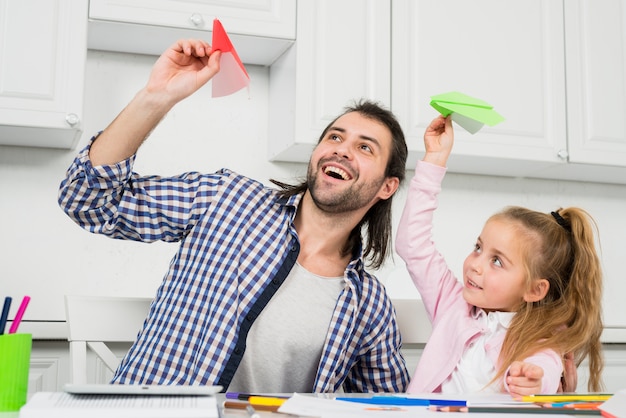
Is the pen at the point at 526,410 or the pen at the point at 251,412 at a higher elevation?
the pen at the point at 251,412

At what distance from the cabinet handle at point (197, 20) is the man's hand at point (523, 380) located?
1320 millimetres

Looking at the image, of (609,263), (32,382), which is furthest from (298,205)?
(609,263)

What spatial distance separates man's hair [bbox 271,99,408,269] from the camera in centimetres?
178

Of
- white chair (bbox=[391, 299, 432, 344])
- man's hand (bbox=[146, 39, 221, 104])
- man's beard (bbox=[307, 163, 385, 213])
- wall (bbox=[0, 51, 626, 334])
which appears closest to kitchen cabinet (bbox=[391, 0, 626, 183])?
wall (bbox=[0, 51, 626, 334])

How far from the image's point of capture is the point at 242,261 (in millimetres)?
1499

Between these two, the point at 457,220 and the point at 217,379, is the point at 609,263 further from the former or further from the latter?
the point at 217,379

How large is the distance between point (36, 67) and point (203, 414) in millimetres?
1468

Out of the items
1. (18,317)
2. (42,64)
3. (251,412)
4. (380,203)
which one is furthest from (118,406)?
(42,64)

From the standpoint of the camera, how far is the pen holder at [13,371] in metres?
0.78

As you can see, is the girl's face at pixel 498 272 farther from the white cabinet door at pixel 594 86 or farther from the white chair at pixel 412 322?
the white cabinet door at pixel 594 86

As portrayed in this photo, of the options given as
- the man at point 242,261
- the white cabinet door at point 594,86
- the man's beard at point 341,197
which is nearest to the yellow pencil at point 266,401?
the man at point 242,261

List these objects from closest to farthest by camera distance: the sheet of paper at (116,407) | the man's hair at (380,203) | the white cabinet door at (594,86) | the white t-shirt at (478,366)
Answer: the sheet of paper at (116,407)
the white t-shirt at (478,366)
the man's hair at (380,203)
the white cabinet door at (594,86)

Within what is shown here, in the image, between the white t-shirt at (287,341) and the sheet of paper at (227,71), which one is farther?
the white t-shirt at (287,341)

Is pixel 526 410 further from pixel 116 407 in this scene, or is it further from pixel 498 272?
pixel 498 272
